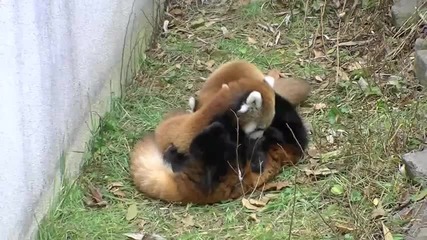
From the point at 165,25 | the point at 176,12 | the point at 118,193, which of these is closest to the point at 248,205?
the point at 118,193

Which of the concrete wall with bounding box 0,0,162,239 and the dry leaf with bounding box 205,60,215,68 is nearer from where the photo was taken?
the concrete wall with bounding box 0,0,162,239

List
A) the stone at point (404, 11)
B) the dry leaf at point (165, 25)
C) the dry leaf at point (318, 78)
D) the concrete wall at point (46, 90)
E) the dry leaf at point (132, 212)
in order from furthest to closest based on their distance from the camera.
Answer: the dry leaf at point (165, 25)
the stone at point (404, 11)
the dry leaf at point (318, 78)
the dry leaf at point (132, 212)
the concrete wall at point (46, 90)

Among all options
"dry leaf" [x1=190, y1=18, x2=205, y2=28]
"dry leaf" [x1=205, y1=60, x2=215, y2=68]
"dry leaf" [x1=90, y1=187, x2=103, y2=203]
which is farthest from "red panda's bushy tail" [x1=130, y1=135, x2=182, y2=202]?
"dry leaf" [x1=190, y1=18, x2=205, y2=28]

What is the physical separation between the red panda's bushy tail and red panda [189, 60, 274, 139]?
41 centimetres

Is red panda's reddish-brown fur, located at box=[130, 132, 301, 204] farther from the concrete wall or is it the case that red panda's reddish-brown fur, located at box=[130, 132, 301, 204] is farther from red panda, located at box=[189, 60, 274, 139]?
the concrete wall

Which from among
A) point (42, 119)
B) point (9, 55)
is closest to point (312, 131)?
point (42, 119)

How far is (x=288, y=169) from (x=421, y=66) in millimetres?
1362

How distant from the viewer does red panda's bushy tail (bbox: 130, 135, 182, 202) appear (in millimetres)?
4586

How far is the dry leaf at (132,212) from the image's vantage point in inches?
178

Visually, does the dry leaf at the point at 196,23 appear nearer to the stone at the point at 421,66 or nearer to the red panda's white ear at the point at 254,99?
the stone at the point at 421,66

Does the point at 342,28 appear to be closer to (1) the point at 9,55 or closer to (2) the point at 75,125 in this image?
(2) the point at 75,125

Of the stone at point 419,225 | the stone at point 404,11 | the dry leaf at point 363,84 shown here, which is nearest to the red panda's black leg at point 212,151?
the stone at point 419,225

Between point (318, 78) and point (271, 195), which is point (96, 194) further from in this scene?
point (318, 78)

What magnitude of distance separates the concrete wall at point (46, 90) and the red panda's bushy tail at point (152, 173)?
0.37 metres
